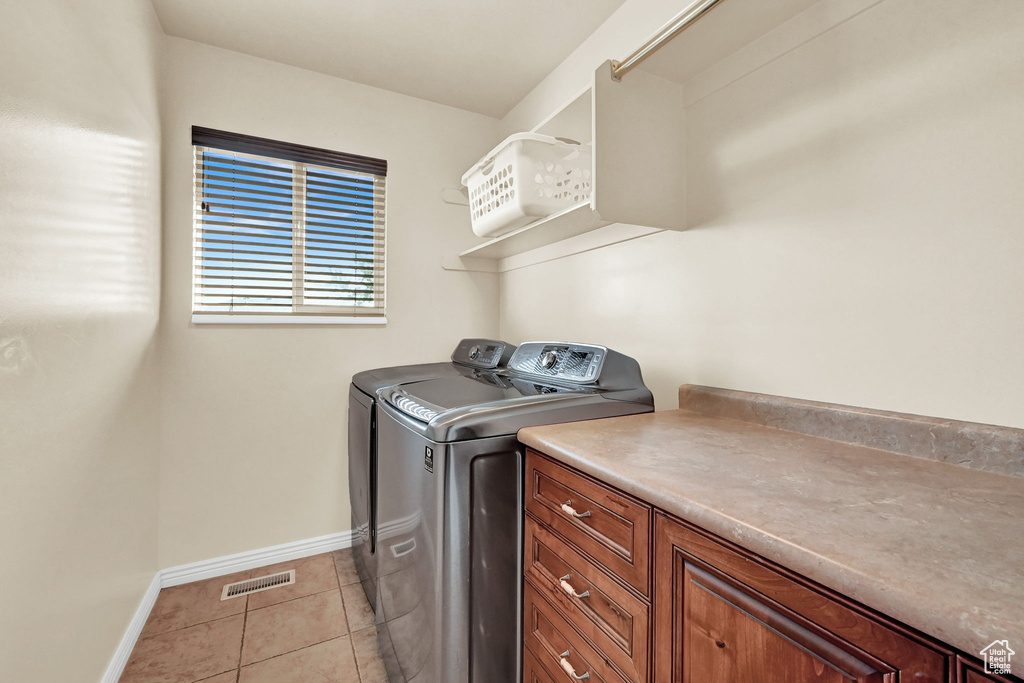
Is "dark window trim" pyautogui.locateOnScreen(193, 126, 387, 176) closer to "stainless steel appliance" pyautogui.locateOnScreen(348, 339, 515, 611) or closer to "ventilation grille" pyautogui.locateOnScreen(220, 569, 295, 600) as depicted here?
"stainless steel appliance" pyautogui.locateOnScreen(348, 339, 515, 611)

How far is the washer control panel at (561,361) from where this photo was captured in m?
1.45

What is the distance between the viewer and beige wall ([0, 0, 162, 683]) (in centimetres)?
92

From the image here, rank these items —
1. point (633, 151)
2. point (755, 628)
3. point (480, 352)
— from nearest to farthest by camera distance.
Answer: point (755, 628), point (633, 151), point (480, 352)

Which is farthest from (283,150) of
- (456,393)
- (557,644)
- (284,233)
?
(557,644)

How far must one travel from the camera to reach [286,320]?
2.21 meters

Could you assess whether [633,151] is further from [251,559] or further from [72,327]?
[251,559]

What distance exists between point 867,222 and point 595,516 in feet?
3.08

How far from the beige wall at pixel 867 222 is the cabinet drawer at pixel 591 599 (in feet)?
2.43

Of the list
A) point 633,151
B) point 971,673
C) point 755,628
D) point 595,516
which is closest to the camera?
point 971,673

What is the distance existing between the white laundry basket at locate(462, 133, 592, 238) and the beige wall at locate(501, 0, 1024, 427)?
0.41 m

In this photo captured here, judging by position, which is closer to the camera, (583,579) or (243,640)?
(583,579)

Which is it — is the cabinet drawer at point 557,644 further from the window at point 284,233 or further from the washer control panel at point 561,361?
the window at point 284,233

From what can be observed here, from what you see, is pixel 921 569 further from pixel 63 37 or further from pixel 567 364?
pixel 63 37

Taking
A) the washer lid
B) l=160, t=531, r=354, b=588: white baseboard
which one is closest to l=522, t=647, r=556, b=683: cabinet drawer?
the washer lid
